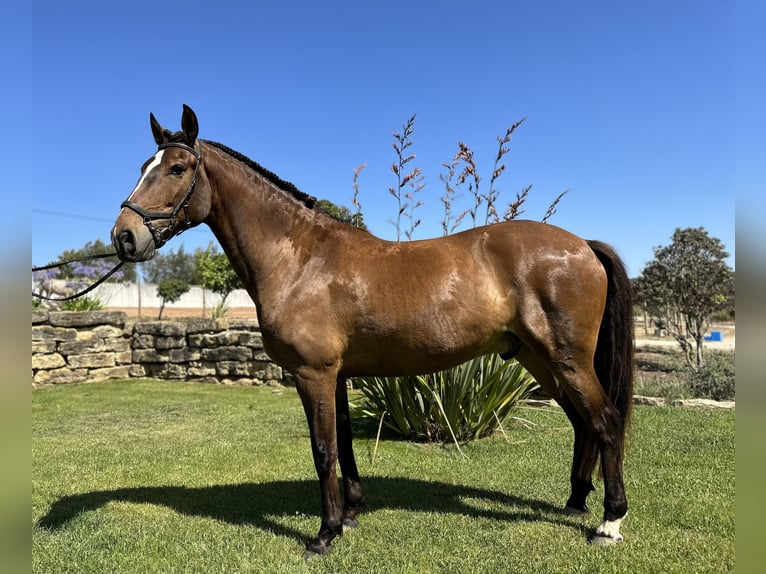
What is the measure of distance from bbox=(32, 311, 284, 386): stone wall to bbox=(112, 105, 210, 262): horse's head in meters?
6.40

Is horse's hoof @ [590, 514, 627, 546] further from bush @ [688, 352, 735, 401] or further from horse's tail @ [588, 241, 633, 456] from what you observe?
bush @ [688, 352, 735, 401]

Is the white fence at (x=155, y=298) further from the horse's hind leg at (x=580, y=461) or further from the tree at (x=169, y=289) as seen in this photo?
the horse's hind leg at (x=580, y=461)

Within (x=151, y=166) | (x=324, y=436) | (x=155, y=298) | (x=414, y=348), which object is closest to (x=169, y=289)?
(x=155, y=298)

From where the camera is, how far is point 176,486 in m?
4.12

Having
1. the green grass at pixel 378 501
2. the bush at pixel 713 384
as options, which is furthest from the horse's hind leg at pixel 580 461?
the bush at pixel 713 384

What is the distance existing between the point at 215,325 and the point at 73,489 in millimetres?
5718

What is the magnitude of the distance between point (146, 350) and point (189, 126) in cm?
811

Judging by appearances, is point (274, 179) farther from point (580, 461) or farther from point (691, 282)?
point (691, 282)

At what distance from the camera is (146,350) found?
32.7 feet

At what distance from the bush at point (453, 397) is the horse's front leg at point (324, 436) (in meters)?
2.16

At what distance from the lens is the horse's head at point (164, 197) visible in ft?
9.20

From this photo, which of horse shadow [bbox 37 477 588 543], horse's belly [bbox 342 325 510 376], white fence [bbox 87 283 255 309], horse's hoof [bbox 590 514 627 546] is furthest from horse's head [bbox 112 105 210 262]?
white fence [bbox 87 283 255 309]

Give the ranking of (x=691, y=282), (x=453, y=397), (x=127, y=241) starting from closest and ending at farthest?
(x=127, y=241) < (x=453, y=397) < (x=691, y=282)
